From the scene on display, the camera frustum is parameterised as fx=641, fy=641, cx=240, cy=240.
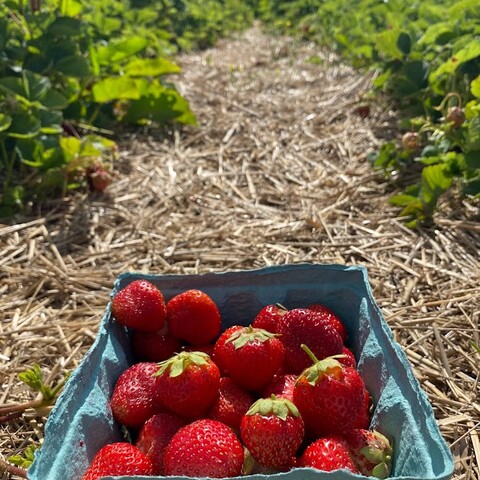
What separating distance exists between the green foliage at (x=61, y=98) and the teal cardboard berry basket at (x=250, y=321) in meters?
1.65

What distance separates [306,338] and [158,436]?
0.44 meters

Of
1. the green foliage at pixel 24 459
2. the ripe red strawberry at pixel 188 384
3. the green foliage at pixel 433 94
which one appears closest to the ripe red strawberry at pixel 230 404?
the ripe red strawberry at pixel 188 384

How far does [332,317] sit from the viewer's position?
174 centimetres

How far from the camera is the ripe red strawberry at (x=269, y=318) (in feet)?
5.57

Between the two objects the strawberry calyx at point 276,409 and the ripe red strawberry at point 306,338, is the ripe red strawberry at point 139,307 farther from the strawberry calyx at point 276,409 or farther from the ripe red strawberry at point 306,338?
the strawberry calyx at point 276,409

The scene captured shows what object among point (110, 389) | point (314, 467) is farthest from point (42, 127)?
point (314, 467)

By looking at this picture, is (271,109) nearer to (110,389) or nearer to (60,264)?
(60,264)

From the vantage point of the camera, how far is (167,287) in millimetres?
1871

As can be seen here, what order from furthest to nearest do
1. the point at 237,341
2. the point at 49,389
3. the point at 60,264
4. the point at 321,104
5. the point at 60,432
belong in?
the point at 321,104, the point at 60,264, the point at 49,389, the point at 237,341, the point at 60,432

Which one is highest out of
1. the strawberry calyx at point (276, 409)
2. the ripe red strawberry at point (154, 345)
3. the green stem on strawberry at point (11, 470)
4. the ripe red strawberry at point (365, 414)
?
the strawberry calyx at point (276, 409)

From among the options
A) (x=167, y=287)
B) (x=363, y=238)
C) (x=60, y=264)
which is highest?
(x=167, y=287)

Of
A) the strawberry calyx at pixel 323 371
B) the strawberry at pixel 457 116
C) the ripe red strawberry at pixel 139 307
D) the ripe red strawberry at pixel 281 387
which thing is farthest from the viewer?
the strawberry at pixel 457 116

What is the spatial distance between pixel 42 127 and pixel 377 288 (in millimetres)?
1927

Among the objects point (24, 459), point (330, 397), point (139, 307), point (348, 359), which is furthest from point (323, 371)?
point (24, 459)
